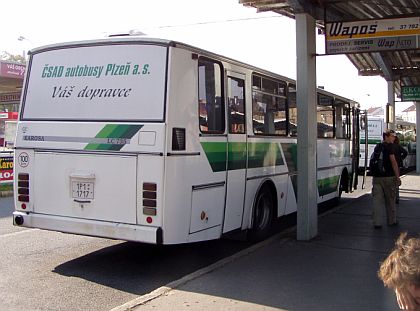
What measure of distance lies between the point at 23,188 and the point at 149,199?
2.07 meters

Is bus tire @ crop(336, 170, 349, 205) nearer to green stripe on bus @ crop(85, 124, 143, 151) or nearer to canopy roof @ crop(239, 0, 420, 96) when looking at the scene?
canopy roof @ crop(239, 0, 420, 96)

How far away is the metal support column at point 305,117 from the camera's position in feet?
27.6

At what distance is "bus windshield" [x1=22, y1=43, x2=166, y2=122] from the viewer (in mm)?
6516

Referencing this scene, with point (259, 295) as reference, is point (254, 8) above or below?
above

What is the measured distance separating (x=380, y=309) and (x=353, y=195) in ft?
Answer: 37.8

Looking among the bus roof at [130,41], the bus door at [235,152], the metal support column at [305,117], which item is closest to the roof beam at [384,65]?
the metal support column at [305,117]

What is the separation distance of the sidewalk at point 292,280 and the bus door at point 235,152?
60 cm

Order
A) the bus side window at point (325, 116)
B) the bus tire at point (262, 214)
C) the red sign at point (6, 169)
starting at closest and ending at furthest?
the bus tire at point (262, 214) → the bus side window at point (325, 116) → the red sign at point (6, 169)

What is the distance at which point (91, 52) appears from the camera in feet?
22.9

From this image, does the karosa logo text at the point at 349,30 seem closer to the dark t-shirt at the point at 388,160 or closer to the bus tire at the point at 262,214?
the dark t-shirt at the point at 388,160

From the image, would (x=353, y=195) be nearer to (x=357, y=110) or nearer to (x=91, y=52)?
(x=357, y=110)

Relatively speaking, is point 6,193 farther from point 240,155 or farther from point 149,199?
point 149,199

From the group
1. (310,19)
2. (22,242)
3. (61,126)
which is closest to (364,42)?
(310,19)

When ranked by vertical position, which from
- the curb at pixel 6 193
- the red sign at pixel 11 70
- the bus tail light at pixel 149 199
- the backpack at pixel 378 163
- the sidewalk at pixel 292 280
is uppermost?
the red sign at pixel 11 70
